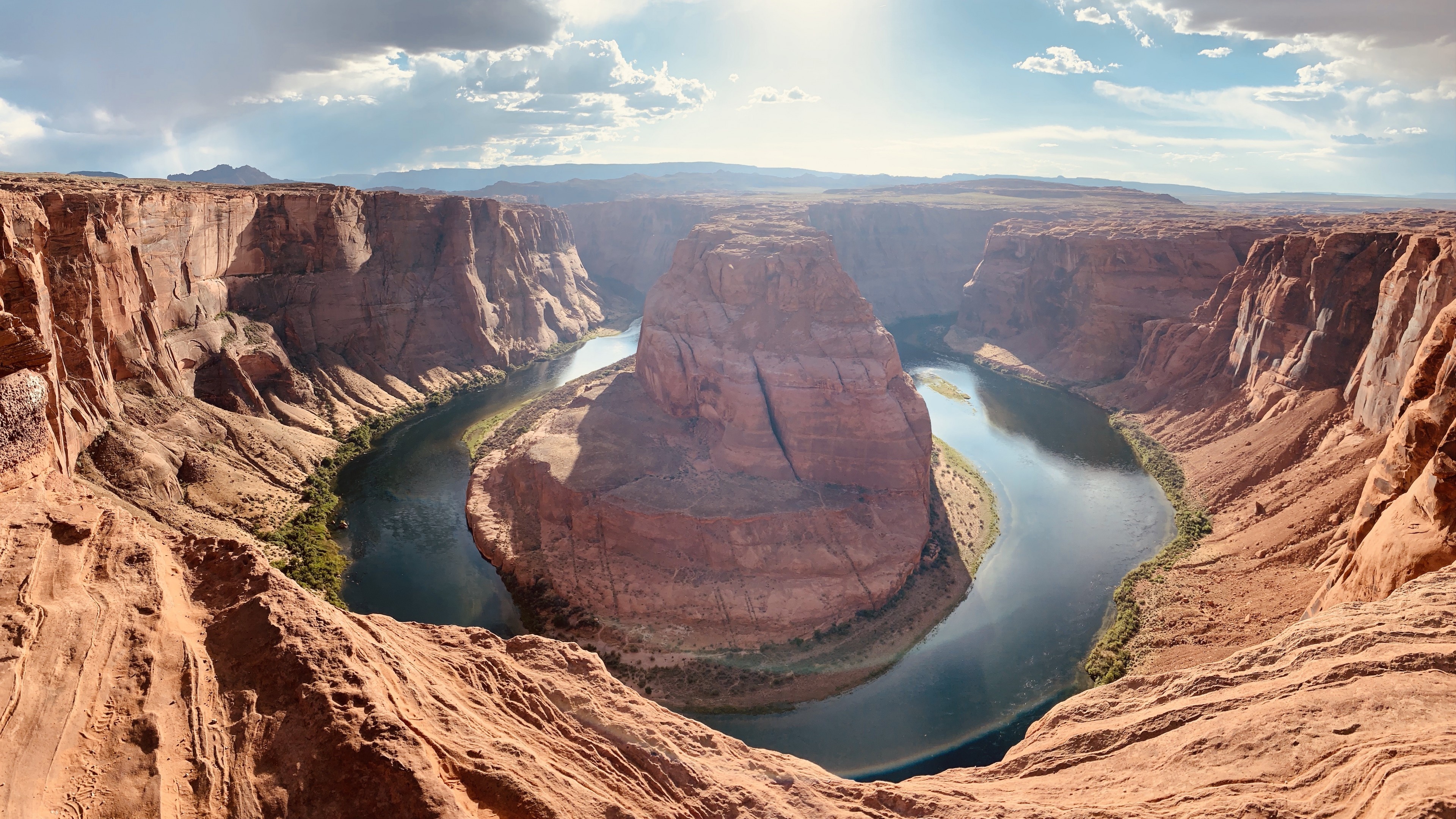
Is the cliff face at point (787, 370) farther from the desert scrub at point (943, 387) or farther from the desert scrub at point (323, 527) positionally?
the desert scrub at point (943, 387)

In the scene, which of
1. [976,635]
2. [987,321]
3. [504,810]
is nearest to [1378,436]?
[976,635]

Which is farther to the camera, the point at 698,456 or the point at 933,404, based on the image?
the point at 933,404

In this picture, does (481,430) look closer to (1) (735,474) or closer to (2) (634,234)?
(1) (735,474)

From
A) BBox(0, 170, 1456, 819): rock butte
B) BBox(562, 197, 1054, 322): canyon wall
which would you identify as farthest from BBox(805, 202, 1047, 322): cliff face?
BBox(0, 170, 1456, 819): rock butte

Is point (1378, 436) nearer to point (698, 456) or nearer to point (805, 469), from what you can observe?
point (805, 469)

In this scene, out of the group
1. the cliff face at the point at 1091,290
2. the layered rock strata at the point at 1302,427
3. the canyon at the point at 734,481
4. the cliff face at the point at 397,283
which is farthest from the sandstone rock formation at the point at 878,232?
the canyon at the point at 734,481
